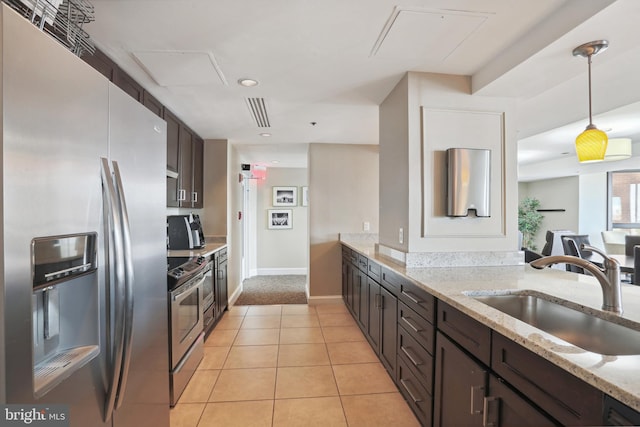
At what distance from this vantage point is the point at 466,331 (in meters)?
1.35

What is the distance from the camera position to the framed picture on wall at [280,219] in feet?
21.6

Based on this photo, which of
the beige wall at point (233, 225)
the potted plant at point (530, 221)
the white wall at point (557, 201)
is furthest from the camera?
the potted plant at point (530, 221)

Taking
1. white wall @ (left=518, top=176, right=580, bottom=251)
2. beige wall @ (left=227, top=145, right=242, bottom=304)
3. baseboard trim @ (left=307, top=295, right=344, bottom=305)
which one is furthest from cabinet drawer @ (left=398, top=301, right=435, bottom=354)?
white wall @ (left=518, top=176, right=580, bottom=251)

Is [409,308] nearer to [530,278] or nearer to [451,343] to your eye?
[451,343]

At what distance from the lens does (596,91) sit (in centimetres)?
248

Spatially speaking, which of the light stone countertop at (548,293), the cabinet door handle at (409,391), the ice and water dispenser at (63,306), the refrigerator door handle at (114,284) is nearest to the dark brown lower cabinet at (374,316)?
the light stone countertop at (548,293)

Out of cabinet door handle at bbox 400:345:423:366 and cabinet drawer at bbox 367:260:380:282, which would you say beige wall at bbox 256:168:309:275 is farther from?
cabinet door handle at bbox 400:345:423:366

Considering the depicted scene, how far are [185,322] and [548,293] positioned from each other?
239 centimetres

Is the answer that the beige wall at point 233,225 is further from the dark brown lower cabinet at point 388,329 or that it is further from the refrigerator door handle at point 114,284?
the refrigerator door handle at point 114,284

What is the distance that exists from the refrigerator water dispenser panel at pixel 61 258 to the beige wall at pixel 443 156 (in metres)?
1.98

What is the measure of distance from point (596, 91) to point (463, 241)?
1.74 metres

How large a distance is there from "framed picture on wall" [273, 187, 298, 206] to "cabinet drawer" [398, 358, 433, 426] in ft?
15.9

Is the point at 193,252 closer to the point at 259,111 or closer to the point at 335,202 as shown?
the point at 259,111

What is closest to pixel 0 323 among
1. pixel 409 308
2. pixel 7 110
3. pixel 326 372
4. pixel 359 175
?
pixel 7 110
